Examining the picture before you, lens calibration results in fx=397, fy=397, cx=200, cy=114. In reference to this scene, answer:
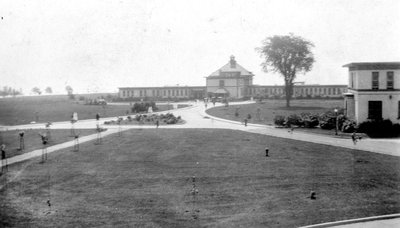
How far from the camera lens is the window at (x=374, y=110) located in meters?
31.8

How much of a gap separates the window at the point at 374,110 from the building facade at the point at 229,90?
5294 centimetres

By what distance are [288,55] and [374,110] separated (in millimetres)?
33862

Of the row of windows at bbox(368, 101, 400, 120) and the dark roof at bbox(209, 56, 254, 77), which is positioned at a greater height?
the dark roof at bbox(209, 56, 254, 77)

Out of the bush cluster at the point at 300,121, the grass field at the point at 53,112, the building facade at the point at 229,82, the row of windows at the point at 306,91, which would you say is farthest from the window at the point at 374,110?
the row of windows at the point at 306,91

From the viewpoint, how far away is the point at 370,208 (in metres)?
13.9

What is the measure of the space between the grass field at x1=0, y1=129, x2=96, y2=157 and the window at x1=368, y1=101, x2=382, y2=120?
23.3m

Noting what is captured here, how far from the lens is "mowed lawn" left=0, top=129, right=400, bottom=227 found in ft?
45.8

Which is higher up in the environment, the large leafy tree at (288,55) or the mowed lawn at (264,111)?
the large leafy tree at (288,55)

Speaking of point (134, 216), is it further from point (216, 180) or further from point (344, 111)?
point (344, 111)

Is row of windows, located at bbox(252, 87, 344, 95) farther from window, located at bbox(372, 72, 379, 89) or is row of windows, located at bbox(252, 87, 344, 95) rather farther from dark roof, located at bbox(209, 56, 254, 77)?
window, located at bbox(372, 72, 379, 89)

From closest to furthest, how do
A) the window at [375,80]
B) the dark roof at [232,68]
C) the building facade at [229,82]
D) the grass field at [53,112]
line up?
the window at [375,80] → the grass field at [53,112] → the building facade at [229,82] → the dark roof at [232,68]

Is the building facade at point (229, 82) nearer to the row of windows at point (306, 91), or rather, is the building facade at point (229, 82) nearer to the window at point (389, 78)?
the row of windows at point (306, 91)

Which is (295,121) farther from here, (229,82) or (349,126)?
(229,82)

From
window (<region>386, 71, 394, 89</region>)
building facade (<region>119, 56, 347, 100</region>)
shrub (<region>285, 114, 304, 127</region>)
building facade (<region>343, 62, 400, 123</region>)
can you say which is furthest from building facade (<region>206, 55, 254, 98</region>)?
window (<region>386, 71, 394, 89</region>)
